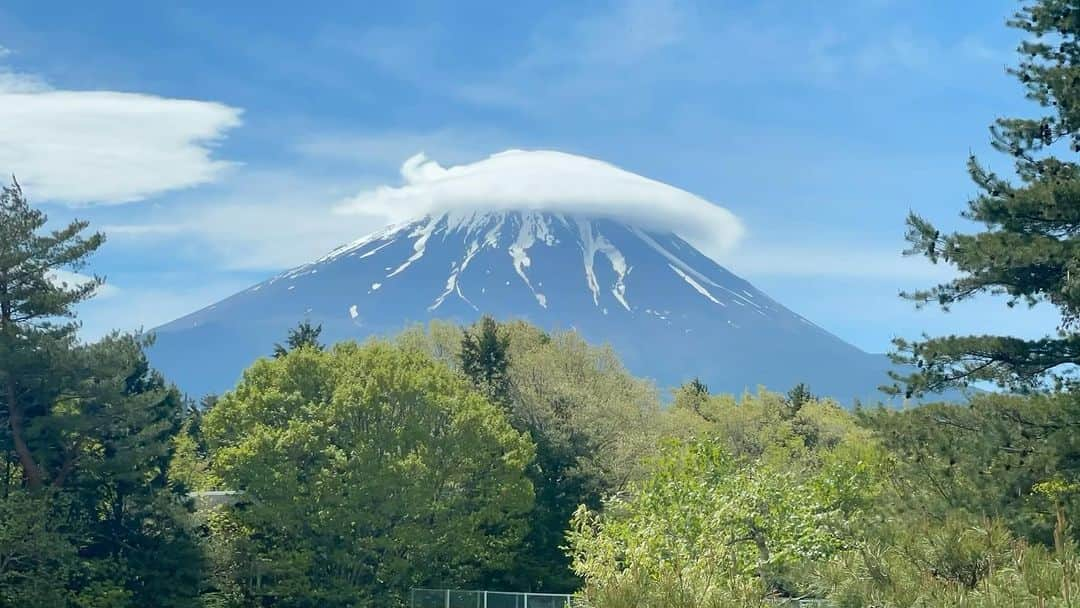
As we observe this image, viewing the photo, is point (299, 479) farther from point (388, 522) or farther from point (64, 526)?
point (64, 526)

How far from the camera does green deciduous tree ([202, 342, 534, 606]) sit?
4238 centimetres

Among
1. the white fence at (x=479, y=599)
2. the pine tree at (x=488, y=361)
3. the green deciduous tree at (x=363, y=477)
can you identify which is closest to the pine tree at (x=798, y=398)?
the pine tree at (x=488, y=361)

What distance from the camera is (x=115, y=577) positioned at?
37.4 m

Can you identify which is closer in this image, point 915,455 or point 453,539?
point 915,455

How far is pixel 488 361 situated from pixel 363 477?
12067mm

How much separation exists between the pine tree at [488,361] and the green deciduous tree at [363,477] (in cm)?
605

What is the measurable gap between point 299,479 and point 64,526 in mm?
9069

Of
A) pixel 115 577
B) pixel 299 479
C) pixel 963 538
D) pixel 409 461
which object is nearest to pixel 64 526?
pixel 115 577

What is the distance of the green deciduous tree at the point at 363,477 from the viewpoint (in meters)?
42.4

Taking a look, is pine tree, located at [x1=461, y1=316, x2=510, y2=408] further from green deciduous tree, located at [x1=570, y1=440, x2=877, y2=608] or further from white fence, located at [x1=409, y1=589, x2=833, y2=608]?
green deciduous tree, located at [x1=570, y1=440, x2=877, y2=608]

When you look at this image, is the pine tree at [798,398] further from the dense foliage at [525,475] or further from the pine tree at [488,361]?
the pine tree at [488,361]

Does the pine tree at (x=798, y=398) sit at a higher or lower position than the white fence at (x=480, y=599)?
higher

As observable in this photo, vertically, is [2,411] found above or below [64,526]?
above

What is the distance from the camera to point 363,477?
42562 millimetres
